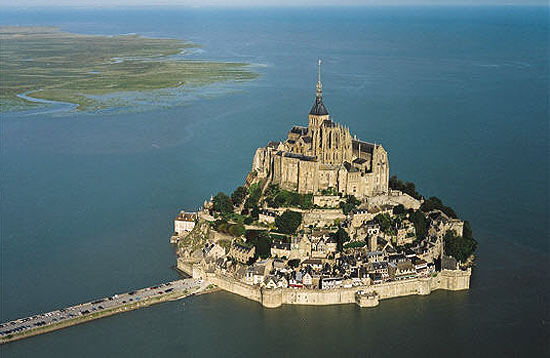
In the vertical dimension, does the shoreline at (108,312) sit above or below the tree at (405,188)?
below

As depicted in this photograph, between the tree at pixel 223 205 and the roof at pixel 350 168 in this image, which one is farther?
the tree at pixel 223 205

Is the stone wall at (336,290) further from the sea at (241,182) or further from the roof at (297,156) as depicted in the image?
the roof at (297,156)

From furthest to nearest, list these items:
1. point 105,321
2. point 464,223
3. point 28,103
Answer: point 28,103 → point 464,223 → point 105,321

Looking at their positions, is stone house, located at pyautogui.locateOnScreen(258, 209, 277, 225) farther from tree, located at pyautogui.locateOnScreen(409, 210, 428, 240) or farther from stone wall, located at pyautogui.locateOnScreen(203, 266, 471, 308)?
tree, located at pyautogui.locateOnScreen(409, 210, 428, 240)

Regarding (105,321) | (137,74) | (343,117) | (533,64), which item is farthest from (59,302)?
(533,64)

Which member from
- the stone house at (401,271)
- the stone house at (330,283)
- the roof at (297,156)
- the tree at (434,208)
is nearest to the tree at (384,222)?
the tree at (434,208)

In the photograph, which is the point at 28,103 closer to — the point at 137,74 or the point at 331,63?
the point at 137,74

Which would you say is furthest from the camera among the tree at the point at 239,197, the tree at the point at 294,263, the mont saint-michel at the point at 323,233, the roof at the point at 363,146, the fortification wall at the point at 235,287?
the tree at the point at 239,197
